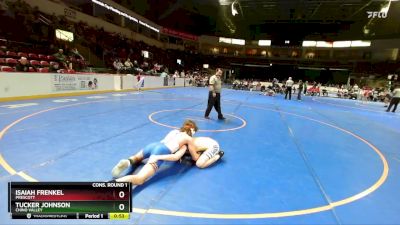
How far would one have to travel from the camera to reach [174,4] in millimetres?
35875

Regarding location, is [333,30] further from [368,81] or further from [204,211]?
[204,211]

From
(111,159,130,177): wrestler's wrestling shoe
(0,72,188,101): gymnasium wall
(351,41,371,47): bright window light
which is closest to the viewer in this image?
(111,159,130,177): wrestler's wrestling shoe

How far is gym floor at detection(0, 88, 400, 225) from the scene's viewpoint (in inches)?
133

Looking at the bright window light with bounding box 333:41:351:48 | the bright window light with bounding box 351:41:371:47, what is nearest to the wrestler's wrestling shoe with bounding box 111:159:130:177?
the bright window light with bounding box 351:41:371:47

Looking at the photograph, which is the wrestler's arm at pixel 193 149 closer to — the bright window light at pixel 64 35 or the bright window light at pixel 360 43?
the bright window light at pixel 64 35

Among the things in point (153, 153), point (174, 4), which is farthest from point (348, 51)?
point (153, 153)

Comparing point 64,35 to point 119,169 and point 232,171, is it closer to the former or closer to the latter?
point 119,169

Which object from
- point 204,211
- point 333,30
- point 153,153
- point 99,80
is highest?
point 333,30

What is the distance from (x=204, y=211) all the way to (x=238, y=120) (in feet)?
23.4

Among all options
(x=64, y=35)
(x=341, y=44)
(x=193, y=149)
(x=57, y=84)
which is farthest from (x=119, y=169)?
(x=341, y=44)

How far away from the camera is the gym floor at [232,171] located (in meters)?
3.38

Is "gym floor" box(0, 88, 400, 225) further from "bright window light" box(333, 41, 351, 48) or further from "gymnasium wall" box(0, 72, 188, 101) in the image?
"bright window light" box(333, 41, 351, 48)

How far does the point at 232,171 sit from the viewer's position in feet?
15.5

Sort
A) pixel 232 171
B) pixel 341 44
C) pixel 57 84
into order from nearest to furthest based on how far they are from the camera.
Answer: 1. pixel 232 171
2. pixel 57 84
3. pixel 341 44
